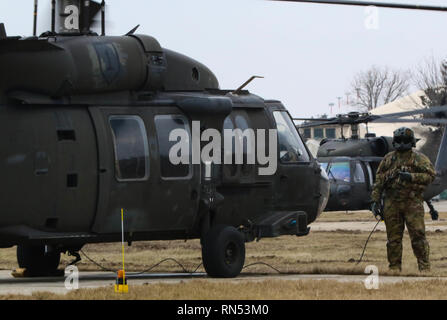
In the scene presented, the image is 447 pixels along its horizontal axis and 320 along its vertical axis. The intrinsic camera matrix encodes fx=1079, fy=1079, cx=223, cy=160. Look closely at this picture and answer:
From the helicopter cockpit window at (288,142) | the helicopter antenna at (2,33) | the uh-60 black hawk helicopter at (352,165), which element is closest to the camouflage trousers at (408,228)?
the helicopter cockpit window at (288,142)

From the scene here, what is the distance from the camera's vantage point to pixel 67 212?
13.4m

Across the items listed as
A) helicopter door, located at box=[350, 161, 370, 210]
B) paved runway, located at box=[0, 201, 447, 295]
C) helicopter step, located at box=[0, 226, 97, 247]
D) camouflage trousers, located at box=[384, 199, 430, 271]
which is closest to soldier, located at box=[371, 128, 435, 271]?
camouflage trousers, located at box=[384, 199, 430, 271]

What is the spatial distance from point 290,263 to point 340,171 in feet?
41.8

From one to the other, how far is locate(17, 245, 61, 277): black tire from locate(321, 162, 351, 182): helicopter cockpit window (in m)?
15.5

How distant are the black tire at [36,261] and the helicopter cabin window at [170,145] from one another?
107 inches

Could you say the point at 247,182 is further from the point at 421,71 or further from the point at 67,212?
the point at 421,71

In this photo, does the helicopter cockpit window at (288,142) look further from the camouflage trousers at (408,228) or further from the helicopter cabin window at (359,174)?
the helicopter cabin window at (359,174)

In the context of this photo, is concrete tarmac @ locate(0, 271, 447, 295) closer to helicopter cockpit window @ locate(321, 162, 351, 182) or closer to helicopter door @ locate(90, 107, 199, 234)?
helicopter door @ locate(90, 107, 199, 234)

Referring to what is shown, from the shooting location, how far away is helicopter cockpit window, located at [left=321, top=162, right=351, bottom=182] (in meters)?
30.2

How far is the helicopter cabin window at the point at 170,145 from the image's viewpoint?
14227mm

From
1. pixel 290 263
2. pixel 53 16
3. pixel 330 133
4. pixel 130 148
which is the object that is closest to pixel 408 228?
pixel 290 263

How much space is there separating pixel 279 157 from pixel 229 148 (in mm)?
1017
